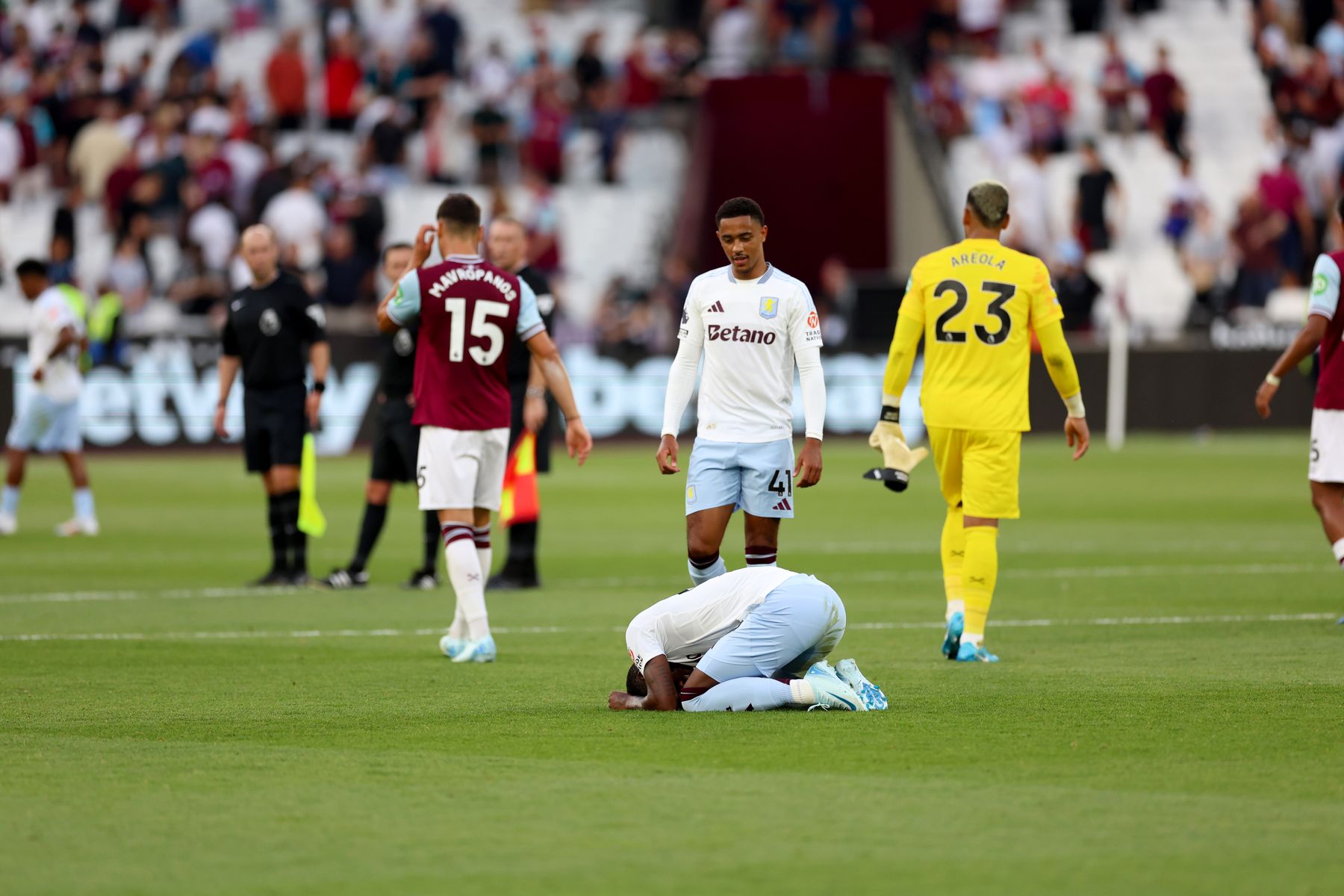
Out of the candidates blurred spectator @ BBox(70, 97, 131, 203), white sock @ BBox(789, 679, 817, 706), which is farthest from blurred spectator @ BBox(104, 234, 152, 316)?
white sock @ BBox(789, 679, 817, 706)

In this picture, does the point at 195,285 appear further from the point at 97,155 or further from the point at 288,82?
the point at 288,82

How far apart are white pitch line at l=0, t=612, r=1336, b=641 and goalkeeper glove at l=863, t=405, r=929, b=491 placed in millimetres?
1786

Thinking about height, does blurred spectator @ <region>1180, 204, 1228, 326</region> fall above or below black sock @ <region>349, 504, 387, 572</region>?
above

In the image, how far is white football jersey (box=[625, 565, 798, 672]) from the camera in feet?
29.3

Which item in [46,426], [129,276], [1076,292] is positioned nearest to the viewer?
[46,426]

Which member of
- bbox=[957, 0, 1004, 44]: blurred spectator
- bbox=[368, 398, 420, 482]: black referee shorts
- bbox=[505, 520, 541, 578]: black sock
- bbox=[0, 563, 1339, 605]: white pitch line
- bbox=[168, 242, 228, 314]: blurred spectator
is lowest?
bbox=[0, 563, 1339, 605]: white pitch line

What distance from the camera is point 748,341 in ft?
33.1

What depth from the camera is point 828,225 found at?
112ft

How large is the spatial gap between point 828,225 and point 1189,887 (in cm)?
2876

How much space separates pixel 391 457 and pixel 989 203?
577cm

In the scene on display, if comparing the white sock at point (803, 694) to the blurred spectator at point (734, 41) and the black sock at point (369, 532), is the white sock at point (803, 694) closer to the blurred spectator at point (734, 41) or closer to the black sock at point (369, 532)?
the black sock at point (369, 532)

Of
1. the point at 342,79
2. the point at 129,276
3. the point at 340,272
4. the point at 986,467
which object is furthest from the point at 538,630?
the point at 342,79

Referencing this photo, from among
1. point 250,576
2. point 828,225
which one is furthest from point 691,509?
point 828,225

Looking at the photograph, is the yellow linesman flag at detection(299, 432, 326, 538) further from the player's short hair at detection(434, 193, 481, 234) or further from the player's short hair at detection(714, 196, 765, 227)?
the player's short hair at detection(714, 196, 765, 227)
